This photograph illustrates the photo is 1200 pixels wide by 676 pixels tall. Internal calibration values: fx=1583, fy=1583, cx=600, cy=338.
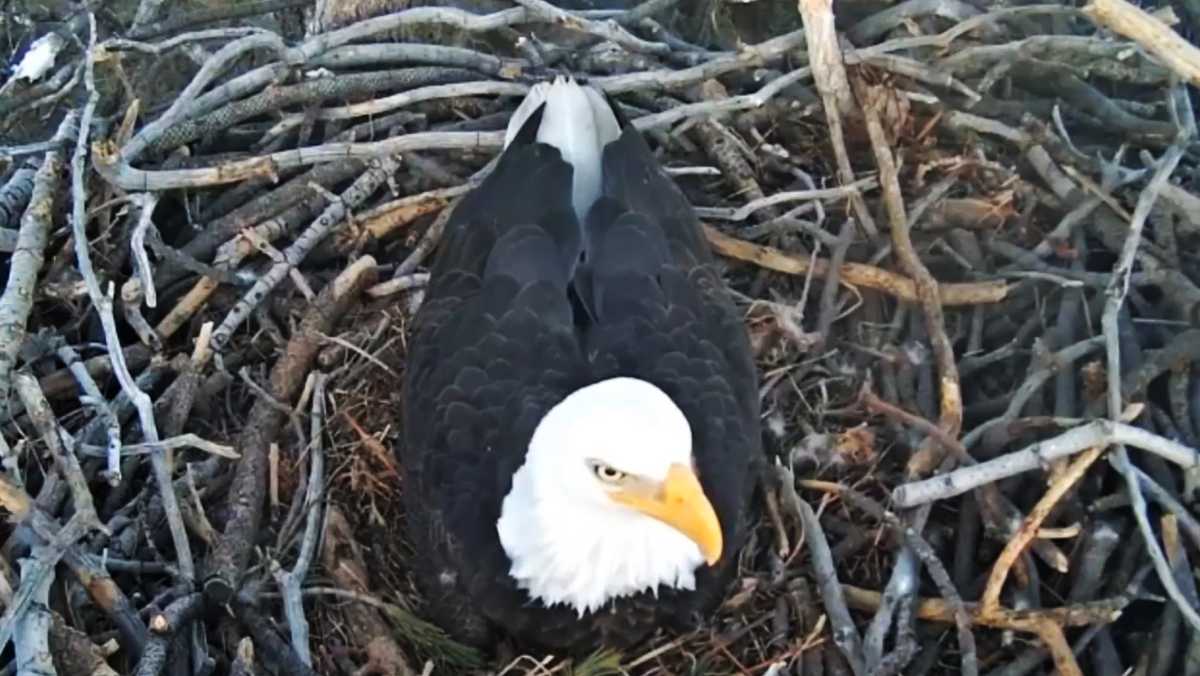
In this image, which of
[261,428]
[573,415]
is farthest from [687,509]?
[261,428]

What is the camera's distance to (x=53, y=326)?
12.7 ft

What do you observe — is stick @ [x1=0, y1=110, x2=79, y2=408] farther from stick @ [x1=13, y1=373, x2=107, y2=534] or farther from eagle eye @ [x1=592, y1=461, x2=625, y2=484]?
eagle eye @ [x1=592, y1=461, x2=625, y2=484]

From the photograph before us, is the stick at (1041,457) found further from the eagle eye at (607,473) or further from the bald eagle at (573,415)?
the eagle eye at (607,473)

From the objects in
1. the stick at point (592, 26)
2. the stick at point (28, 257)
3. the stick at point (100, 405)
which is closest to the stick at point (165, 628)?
the stick at point (100, 405)

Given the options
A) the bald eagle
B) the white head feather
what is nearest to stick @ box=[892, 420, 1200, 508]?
the bald eagle

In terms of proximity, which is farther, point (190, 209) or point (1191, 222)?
point (190, 209)

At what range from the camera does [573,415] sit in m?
3.08

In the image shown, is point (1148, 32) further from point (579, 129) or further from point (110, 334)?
point (110, 334)

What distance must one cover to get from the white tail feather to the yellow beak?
1.07m

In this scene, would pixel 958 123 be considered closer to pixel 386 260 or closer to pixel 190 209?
pixel 386 260

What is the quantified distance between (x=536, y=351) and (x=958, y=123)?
143 centimetres

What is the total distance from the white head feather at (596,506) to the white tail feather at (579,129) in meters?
0.86

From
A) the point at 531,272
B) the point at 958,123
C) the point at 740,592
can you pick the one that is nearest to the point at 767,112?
the point at 958,123

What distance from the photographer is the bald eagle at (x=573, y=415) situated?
121 inches
